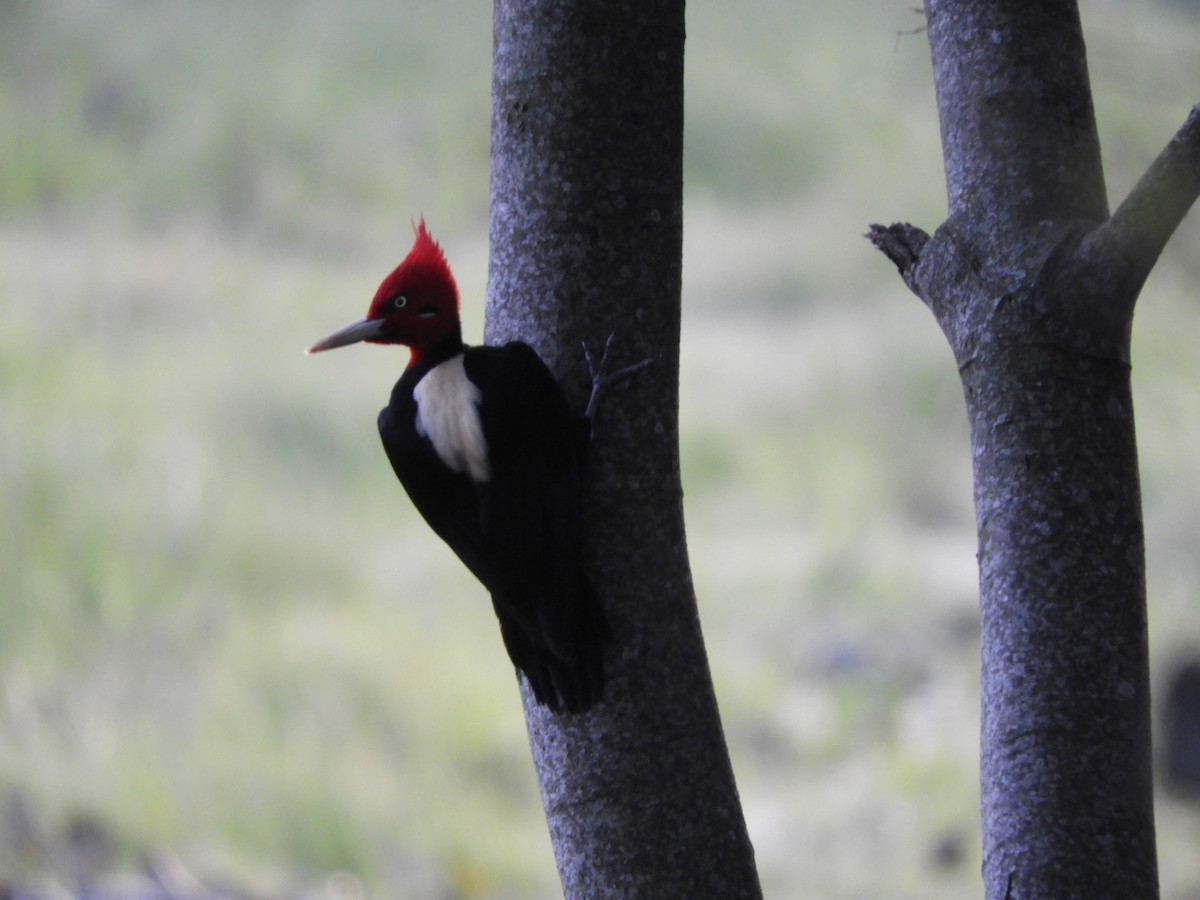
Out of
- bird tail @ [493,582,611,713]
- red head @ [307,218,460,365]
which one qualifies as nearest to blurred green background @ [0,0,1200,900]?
red head @ [307,218,460,365]

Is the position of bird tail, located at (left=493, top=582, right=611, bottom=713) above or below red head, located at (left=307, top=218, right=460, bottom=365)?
below

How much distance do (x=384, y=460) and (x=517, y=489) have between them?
2.09 metres

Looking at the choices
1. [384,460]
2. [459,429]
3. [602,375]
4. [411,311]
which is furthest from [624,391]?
[384,460]

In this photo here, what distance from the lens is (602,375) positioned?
2.97 feet

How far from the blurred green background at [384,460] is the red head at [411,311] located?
179 cm

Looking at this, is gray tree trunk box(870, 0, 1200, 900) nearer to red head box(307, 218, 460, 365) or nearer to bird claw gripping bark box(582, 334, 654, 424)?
bird claw gripping bark box(582, 334, 654, 424)

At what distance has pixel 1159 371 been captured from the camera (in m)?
2.97

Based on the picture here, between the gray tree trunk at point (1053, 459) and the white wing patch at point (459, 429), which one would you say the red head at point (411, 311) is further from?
the gray tree trunk at point (1053, 459)

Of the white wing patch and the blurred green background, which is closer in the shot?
the white wing patch

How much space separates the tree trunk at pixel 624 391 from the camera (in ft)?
2.84

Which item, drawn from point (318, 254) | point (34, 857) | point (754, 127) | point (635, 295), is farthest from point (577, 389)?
point (754, 127)

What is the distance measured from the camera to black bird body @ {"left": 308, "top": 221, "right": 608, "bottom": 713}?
88 centimetres

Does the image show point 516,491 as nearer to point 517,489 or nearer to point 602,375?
point 517,489

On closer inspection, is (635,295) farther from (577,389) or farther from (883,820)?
(883,820)
